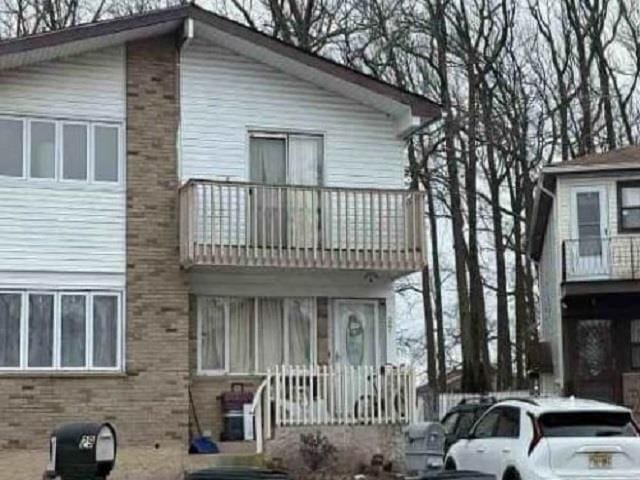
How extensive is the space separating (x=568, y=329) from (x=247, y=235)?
520 inches

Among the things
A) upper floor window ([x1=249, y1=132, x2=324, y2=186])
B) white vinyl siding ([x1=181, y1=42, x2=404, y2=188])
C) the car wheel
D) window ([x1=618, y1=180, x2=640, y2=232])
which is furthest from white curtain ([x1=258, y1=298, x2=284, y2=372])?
window ([x1=618, y1=180, x2=640, y2=232])

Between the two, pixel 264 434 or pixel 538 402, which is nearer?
pixel 538 402

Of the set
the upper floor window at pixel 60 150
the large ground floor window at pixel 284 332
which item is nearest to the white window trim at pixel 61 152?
the upper floor window at pixel 60 150

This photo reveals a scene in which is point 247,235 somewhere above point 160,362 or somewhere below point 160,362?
above

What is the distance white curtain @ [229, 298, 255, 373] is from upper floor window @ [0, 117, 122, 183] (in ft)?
10.4

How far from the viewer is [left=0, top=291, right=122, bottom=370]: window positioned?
21.4 m

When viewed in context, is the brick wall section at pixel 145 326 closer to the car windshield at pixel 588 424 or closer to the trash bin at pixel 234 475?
the car windshield at pixel 588 424

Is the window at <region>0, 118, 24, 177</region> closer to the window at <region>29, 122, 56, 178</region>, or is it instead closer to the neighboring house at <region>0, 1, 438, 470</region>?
the neighboring house at <region>0, 1, 438, 470</region>

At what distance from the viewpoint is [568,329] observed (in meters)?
32.6

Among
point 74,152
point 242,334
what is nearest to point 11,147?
point 74,152

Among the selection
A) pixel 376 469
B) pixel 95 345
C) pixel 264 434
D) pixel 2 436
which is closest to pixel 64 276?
pixel 95 345

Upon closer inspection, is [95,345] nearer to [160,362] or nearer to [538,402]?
[160,362]

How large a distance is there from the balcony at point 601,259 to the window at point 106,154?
13.8 metres

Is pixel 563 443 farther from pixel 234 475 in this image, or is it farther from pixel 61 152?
pixel 61 152
